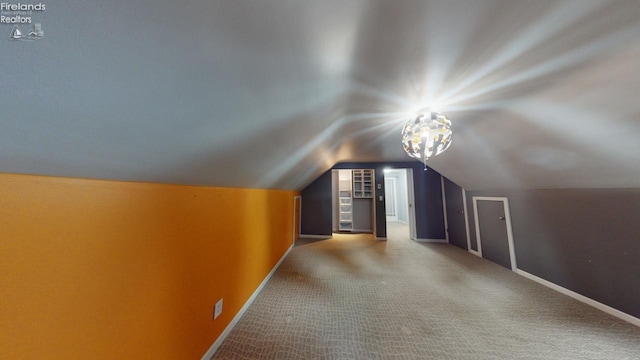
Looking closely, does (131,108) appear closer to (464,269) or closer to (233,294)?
(233,294)

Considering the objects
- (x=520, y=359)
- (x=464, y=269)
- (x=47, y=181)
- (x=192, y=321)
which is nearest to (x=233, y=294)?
(x=192, y=321)

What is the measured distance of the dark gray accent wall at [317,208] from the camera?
4992 millimetres

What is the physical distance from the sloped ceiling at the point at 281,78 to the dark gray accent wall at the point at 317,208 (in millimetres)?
3327

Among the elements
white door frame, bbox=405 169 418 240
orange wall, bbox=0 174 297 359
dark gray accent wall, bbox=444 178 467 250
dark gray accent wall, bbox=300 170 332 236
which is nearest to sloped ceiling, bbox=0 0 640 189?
orange wall, bbox=0 174 297 359

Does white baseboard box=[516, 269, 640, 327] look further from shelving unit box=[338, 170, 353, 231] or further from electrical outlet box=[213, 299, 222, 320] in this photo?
electrical outlet box=[213, 299, 222, 320]

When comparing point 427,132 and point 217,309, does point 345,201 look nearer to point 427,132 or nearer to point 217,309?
point 427,132

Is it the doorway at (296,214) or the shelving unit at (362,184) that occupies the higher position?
the shelving unit at (362,184)

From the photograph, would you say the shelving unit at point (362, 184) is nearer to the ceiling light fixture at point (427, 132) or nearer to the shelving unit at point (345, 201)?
the shelving unit at point (345, 201)

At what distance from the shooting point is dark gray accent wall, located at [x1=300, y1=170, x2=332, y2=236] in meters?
4.99

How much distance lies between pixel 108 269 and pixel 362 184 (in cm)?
553

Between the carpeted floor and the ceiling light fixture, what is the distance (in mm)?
1694

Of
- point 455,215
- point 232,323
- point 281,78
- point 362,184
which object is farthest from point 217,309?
point 362,184

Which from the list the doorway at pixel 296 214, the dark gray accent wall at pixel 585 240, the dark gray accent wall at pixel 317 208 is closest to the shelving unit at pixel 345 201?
the dark gray accent wall at pixel 317 208

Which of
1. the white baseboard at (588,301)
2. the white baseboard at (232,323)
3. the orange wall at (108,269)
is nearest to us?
the orange wall at (108,269)
